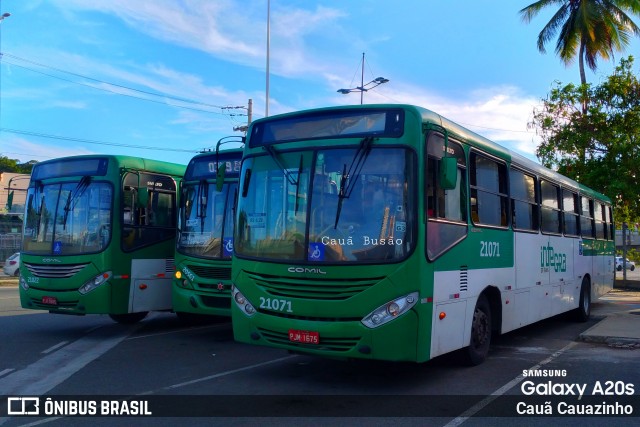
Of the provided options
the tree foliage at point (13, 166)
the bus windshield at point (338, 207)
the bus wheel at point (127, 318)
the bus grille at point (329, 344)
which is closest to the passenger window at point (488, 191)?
the bus windshield at point (338, 207)

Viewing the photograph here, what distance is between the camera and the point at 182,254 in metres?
11.2

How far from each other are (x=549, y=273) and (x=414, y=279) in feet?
19.5

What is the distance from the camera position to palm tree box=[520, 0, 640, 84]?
26453 mm

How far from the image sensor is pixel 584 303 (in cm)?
1429

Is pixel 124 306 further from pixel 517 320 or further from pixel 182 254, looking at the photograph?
pixel 517 320

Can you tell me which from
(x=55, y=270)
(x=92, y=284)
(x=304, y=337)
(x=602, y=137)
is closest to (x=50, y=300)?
(x=55, y=270)

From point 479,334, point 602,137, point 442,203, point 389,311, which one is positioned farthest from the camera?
point 602,137

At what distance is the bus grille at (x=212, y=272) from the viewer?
10.6m

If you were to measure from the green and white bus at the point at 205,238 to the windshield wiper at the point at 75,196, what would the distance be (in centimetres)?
176

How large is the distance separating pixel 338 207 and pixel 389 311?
4.32 feet

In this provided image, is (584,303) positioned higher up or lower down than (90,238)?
lower down

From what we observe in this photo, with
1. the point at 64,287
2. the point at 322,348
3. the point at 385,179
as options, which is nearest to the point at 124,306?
the point at 64,287

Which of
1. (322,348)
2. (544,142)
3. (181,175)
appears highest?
(544,142)

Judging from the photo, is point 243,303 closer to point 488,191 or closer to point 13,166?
point 488,191
